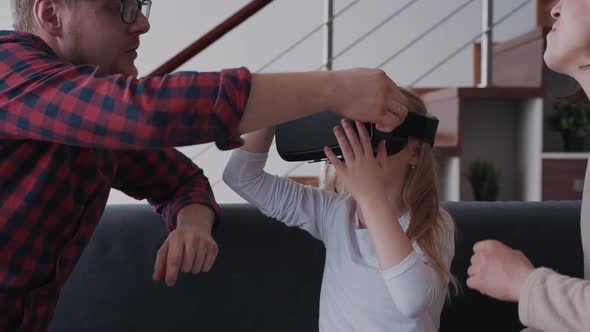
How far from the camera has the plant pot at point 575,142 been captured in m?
2.67

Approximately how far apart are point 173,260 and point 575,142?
2323 millimetres

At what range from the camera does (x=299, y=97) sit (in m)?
0.68

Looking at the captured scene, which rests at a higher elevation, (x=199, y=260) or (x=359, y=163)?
(x=359, y=163)

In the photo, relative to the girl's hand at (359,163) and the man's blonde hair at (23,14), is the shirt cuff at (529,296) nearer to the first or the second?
the girl's hand at (359,163)

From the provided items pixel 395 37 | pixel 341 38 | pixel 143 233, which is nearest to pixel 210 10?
pixel 341 38

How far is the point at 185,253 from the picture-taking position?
877 mm

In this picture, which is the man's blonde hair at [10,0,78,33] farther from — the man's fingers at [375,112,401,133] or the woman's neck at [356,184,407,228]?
the woman's neck at [356,184,407,228]

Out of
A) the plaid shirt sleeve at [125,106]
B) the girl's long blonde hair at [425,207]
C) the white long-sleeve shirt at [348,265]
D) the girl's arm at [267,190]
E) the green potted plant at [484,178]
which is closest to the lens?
the plaid shirt sleeve at [125,106]

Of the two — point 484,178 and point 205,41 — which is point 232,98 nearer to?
point 205,41

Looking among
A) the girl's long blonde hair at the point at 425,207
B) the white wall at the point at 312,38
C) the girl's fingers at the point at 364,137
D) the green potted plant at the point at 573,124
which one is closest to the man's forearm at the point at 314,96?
the girl's fingers at the point at 364,137

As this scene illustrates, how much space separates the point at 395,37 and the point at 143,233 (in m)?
3.09

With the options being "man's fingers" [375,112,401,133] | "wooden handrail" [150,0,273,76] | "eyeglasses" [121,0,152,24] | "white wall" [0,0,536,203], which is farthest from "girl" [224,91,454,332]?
"white wall" [0,0,536,203]

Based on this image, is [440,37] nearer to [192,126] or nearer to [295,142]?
[295,142]

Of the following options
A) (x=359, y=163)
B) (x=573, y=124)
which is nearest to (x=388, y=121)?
(x=359, y=163)
